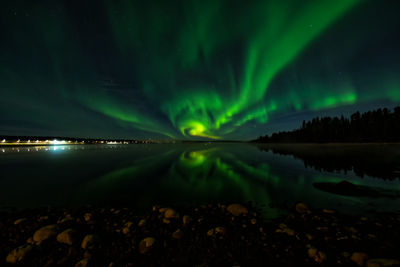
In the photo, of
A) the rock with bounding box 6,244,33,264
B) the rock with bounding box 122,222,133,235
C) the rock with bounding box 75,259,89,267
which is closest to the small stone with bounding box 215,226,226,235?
the rock with bounding box 122,222,133,235

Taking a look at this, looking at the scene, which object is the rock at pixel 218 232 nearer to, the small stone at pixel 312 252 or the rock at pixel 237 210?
the rock at pixel 237 210

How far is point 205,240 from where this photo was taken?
18.5 ft

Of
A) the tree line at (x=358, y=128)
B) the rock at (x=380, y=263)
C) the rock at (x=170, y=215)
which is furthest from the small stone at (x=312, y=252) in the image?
the tree line at (x=358, y=128)

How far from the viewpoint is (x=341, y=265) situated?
14.3 feet

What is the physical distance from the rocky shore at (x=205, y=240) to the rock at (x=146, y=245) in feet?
0.04

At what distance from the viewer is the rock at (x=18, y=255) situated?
184 inches

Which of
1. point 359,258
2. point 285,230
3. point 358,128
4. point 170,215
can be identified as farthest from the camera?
point 358,128

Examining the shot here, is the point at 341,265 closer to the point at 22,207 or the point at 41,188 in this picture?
the point at 22,207

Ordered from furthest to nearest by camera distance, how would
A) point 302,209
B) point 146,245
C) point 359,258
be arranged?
→ 1. point 302,209
2. point 146,245
3. point 359,258

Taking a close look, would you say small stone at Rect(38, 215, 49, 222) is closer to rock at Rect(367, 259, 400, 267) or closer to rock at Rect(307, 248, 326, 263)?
rock at Rect(307, 248, 326, 263)

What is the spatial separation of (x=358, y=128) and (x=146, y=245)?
6359 inches

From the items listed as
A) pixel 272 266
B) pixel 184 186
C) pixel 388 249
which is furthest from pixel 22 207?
pixel 388 249

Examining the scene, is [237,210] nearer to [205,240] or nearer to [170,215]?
[205,240]

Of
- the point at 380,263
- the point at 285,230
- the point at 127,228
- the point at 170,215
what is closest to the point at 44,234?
the point at 127,228
